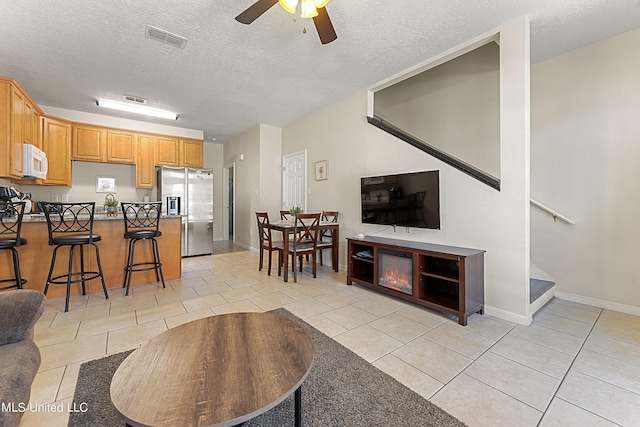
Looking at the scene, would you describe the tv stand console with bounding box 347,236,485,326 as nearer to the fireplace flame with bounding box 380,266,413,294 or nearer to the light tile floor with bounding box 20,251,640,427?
the fireplace flame with bounding box 380,266,413,294

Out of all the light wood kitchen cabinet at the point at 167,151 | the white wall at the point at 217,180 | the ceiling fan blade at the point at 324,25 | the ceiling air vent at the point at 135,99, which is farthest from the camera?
the white wall at the point at 217,180

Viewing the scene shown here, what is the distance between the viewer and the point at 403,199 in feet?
10.9

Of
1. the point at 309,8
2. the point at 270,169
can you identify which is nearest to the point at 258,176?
the point at 270,169

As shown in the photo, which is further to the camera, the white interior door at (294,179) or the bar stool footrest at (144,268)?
the white interior door at (294,179)

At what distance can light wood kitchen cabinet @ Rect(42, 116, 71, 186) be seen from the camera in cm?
437

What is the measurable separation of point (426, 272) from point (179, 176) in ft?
16.0

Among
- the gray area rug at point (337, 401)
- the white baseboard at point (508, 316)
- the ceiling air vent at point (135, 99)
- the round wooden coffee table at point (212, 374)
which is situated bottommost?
the gray area rug at point (337, 401)

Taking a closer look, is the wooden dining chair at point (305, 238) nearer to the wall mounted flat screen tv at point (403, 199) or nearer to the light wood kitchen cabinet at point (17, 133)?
the wall mounted flat screen tv at point (403, 199)

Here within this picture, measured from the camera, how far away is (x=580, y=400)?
1495 mm

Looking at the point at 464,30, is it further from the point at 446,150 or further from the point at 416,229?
the point at 416,229

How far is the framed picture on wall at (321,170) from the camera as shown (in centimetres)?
471

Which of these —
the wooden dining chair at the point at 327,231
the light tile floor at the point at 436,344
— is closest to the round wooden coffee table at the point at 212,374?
the light tile floor at the point at 436,344

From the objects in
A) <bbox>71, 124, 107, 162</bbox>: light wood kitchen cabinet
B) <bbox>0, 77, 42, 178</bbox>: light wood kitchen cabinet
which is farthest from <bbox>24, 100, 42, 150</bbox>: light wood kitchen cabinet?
<bbox>71, 124, 107, 162</bbox>: light wood kitchen cabinet

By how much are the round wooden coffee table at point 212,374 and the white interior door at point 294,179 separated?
391cm
